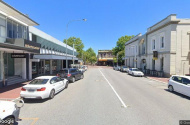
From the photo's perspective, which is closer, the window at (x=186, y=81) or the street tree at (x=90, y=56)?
the window at (x=186, y=81)

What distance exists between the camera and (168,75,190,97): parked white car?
7819 millimetres

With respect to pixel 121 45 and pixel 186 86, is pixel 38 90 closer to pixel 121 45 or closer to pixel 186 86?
pixel 186 86

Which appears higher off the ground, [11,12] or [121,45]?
[121,45]

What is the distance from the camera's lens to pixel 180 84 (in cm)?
842

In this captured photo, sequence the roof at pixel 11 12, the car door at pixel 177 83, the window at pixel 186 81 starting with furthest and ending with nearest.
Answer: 1. the roof at pixel 11 12
2. the car door at pixel 177 83
3. the window at pixel 186 81

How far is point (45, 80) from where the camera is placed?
25.1 ft

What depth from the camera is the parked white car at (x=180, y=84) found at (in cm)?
782

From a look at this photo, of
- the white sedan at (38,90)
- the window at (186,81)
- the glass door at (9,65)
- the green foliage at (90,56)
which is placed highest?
the green foliage at (90,56)

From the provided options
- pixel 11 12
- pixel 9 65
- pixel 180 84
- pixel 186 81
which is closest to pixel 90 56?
pixel 9 65

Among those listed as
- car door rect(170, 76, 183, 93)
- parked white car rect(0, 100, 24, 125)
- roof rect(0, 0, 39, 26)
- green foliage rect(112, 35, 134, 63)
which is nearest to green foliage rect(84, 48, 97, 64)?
green foliage rect(112, 35, 134, 63)

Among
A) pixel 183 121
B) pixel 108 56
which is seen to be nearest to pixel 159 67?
pixel 183 121

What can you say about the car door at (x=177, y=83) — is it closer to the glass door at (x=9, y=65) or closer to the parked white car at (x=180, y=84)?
the parked white car at (x=180, y=84)

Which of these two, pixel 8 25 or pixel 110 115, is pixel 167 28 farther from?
pixel 8 25

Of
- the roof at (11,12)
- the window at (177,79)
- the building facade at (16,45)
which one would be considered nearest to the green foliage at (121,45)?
the building facade at (16,45)
